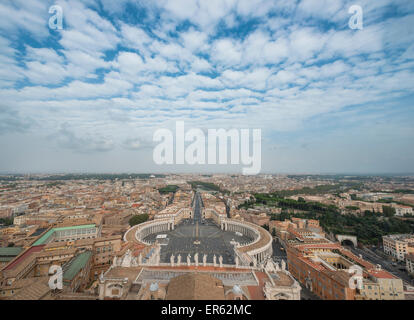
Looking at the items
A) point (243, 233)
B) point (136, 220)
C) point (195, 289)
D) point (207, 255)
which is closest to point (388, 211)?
point (243, 233)

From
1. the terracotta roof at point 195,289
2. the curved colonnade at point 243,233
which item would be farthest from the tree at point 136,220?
the terracotta roof at point 195,289

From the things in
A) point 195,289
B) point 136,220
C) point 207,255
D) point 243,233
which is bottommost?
point 243,233

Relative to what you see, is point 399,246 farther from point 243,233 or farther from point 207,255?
point 207,255

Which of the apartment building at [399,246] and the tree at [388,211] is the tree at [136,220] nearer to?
the apartment building at [399,246]

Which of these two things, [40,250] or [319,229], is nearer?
[40,250]

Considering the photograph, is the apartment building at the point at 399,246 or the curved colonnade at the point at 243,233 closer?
the curved colonnade at the point at 243,233

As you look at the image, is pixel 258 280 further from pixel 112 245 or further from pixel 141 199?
pixel 141 199

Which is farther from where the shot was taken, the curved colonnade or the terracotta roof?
the curved colonnade

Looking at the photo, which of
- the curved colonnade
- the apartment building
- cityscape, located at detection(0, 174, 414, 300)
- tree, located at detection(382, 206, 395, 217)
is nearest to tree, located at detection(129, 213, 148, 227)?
cityscape, located at detection(0, 174, 414, 300)

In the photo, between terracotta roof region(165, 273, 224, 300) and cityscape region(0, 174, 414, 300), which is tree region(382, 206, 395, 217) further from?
terracotta roof region(165, 273, 224, 300)

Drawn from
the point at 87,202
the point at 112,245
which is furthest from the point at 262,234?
the point at 87,202
